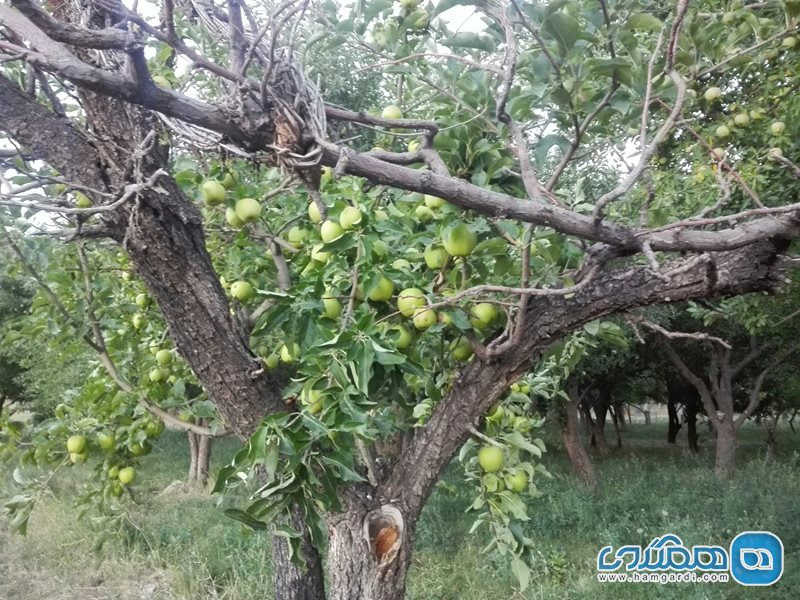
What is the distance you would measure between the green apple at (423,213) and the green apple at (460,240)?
0.97 ft

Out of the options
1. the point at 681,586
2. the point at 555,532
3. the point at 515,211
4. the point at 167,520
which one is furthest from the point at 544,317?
the point at 167,520

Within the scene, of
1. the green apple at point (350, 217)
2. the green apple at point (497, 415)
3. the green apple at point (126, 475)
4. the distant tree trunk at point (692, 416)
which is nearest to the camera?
the green apple at point (350, 217)

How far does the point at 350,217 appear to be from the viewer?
1.45 metres

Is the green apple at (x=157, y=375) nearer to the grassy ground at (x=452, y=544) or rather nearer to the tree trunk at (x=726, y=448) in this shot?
the grassy ground at (x=452, y=544)

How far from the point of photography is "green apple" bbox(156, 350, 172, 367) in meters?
2.41

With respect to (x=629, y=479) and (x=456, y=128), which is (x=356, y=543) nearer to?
(x=456, y=128)

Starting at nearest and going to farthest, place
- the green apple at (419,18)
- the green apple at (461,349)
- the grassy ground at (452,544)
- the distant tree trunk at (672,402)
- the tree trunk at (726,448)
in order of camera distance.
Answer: the green apple at (419,18) < the green apple at (461,349) < the grassy ground at (452,544) < the tree trunk at (726,448) < the distant tree trunk at (672,402)

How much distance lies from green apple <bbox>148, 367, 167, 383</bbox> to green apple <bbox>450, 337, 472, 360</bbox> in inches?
49.0

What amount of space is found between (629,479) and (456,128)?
842 cm

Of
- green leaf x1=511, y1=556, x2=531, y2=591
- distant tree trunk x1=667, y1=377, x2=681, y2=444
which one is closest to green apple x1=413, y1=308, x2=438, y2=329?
green leaf x1=511, y1=556, x2=531, y2=591

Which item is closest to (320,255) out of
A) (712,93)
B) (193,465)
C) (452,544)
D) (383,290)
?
(383,290)

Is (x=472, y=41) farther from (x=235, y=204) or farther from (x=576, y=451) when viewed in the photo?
(x=576, y=451)

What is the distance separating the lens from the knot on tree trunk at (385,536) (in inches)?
74.3

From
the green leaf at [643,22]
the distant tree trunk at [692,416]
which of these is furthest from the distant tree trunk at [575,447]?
the green leaf at [643,22]
